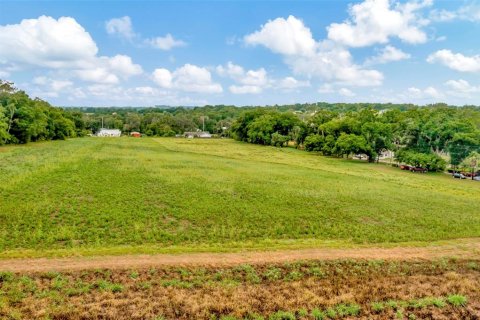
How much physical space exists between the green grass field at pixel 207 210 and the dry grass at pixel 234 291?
2944 millimetres

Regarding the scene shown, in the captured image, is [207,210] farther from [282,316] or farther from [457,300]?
[457,300]

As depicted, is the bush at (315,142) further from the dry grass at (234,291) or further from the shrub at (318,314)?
the shrub at (318,314)

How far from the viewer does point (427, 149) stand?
5525cm

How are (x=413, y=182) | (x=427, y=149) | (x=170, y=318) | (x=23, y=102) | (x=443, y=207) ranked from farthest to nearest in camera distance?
(x=23, y=102) → (x=427, y=149) → (x=413, y=182) → (x=443, y=207) → (x=170, y=318)

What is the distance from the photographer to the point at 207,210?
926 inches

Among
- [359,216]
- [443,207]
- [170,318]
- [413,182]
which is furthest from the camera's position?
[413,182]

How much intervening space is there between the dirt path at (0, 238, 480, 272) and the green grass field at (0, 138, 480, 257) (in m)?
0.98

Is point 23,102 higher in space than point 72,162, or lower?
higher

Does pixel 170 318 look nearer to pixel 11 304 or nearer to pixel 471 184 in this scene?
pixel 11 304

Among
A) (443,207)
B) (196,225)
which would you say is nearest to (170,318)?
(196,225)

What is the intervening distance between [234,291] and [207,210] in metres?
11.6

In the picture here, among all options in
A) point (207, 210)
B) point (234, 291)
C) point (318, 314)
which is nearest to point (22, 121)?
point (207, 210)

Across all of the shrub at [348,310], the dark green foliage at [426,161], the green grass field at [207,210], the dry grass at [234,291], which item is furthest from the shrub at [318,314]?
the dark green foliage at [426,161]

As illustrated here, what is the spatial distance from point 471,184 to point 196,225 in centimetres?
3778
